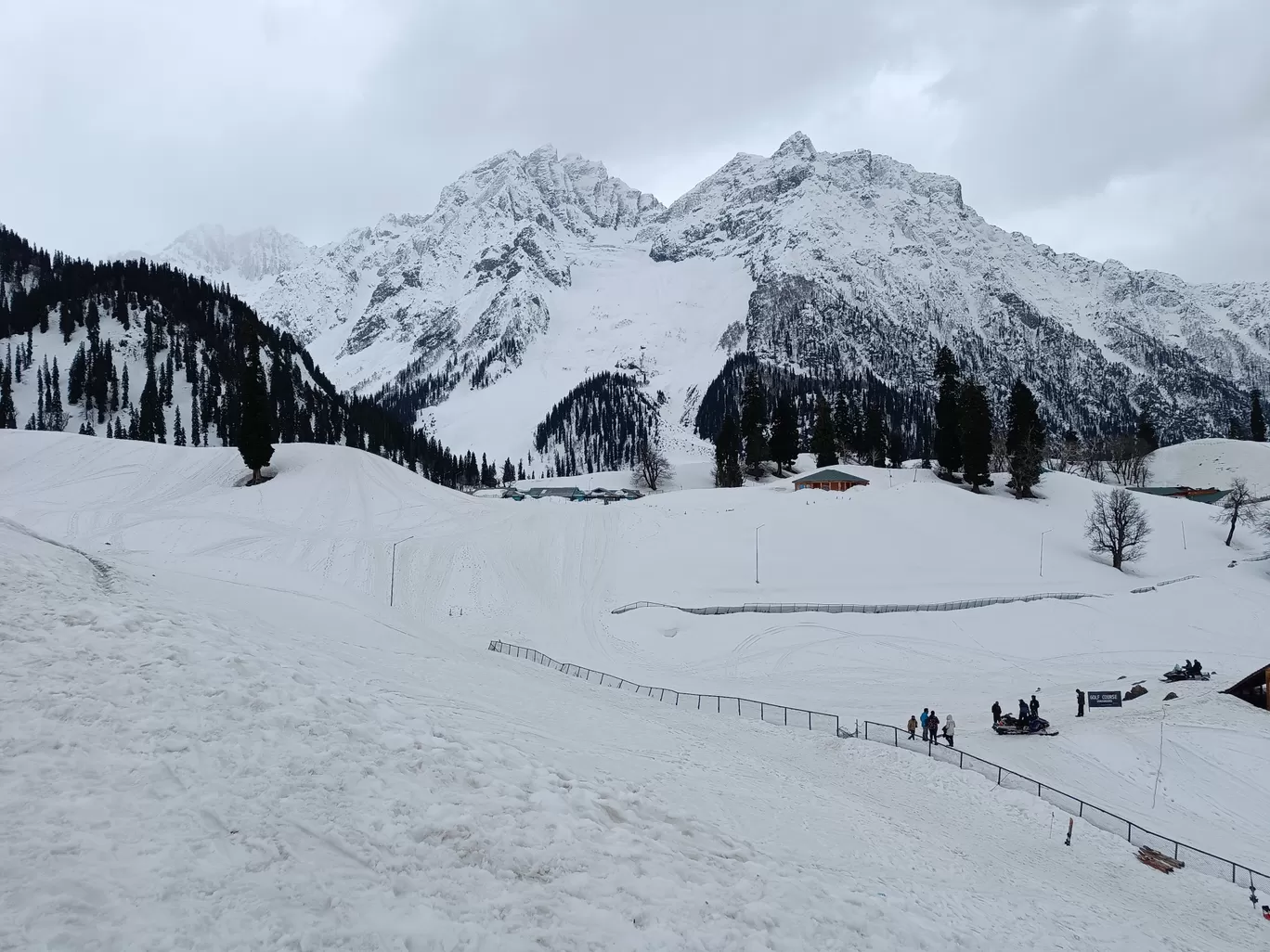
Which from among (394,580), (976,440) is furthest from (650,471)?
(394,580)

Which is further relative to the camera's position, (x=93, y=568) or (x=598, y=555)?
(x=598, y=555)

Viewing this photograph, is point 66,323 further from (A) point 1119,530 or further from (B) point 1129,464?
(B) point 1129,464

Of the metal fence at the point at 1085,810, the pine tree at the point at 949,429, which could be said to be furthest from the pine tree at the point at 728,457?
the metal fence at the point at 1085,810

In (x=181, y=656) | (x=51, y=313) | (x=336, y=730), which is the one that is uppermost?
(x=51, y=313)

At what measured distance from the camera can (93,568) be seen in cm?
1653

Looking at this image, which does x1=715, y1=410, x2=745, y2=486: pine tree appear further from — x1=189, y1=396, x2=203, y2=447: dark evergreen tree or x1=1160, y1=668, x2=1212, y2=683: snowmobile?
x1=189, y1=396, x2=203, y2=447: dark evergreen tree

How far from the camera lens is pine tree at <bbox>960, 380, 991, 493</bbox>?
7600 cm

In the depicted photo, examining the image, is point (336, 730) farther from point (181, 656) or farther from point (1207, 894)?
point (1207, 894)

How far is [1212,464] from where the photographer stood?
125 meters

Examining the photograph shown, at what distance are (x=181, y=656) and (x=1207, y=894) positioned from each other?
939 inches

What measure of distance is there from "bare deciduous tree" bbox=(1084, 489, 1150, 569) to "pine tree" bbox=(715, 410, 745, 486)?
43996mm

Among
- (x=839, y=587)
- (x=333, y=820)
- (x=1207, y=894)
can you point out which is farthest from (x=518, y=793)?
(x=839, y=587)

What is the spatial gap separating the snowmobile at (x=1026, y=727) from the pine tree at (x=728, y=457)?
224 feet

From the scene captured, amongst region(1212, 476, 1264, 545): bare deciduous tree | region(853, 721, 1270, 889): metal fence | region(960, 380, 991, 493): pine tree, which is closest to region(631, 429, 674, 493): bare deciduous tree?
region(960, 380, 991, 493): pine tree
